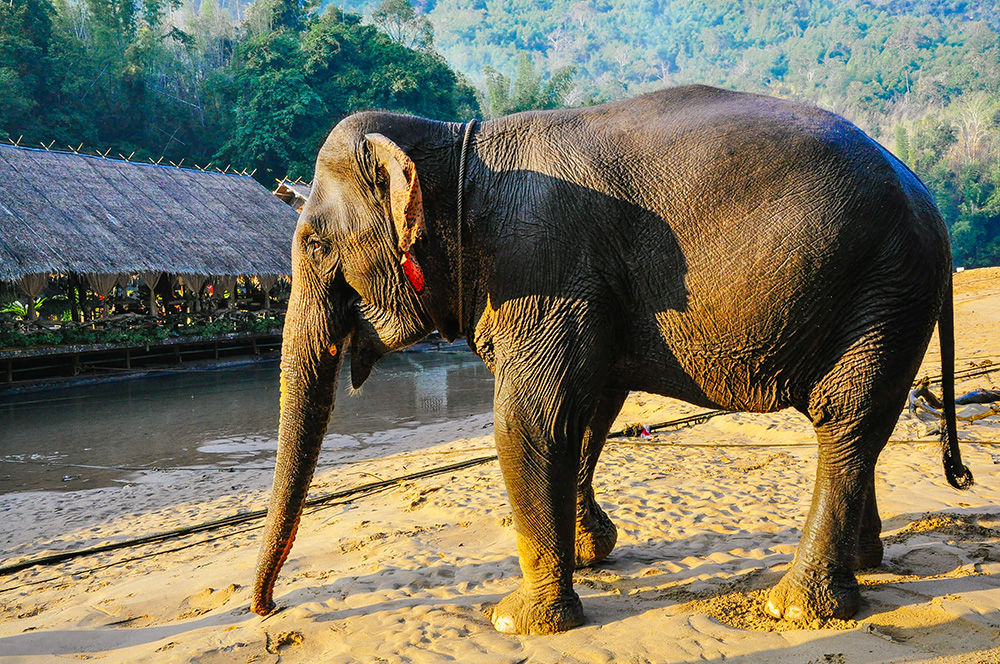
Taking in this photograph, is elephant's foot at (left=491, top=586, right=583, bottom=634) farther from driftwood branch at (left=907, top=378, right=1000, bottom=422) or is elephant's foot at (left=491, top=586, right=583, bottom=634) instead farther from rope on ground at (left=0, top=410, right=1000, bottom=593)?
driftwood branch at (left=907, top=378, right=1000, bottom=422)

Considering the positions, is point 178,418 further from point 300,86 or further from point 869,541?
point 300,86

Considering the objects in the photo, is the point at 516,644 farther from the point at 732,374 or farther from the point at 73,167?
the point at 73,167

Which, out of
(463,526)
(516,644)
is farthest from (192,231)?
(516,644)

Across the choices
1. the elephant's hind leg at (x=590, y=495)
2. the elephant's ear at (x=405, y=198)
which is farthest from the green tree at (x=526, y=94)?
the elephant's ear at (x=405, y=198)

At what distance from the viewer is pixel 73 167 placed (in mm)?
19484

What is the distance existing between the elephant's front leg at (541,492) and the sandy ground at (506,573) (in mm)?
110

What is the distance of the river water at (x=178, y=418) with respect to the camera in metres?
9.20

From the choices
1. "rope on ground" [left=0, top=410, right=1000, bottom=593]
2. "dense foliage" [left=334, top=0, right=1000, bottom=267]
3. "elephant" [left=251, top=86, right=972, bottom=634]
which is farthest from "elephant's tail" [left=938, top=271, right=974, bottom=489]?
"dense foliage" [left=334, top=0, right=1000, bottom=267]

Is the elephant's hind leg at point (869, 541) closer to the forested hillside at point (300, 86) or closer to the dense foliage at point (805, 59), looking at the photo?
the forested hillside at point (300, 86)

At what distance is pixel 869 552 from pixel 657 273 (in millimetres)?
1727

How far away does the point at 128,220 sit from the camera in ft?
61.0

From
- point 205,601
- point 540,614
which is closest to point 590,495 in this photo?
point 540,614

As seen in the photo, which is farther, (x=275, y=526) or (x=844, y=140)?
(x=275, y=526)

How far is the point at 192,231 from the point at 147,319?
8.14 feet
